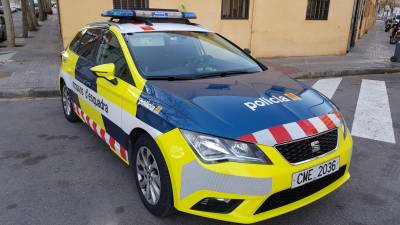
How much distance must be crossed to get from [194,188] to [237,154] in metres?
0.39

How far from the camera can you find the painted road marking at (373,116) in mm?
5129

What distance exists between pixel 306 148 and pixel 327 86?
600 cm

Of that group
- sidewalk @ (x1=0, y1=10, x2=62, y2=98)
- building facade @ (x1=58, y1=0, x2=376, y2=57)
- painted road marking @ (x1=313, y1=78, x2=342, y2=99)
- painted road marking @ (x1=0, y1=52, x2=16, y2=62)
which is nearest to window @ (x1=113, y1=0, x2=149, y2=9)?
building facade @ (x1=58, y1=0, x2=376, y2=57)

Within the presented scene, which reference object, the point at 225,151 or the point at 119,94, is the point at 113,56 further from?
the point at 225,151

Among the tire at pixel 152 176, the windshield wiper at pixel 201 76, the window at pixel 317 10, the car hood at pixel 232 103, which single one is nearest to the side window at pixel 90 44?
the windshield wiper at pixel 201 76

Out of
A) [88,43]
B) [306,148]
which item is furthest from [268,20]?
[306,148]

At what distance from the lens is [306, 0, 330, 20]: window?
Answer: 12.1m

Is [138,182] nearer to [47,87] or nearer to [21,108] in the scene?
[21,108]

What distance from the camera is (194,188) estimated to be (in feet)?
8.36

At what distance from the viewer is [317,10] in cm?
1223

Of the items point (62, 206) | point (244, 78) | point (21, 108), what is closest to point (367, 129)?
point (244, 78)

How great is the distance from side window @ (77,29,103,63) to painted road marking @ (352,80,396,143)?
12.0 feet

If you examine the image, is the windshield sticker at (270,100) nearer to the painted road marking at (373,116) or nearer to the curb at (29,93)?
the painted road marking at (373,116)

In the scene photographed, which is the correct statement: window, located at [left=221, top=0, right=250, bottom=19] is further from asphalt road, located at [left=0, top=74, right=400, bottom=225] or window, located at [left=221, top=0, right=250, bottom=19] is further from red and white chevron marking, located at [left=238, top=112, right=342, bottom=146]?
red and white chevron marking, located at [left=238, top=112, right=342, bottom=146]
